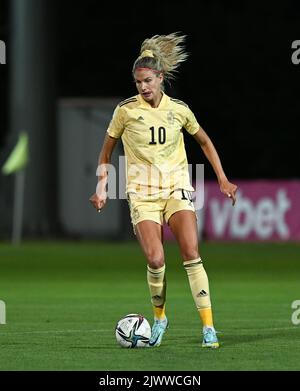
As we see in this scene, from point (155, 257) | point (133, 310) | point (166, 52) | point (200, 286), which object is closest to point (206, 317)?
point (200, 286)

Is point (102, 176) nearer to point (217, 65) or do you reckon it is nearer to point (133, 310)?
point (133, 310)

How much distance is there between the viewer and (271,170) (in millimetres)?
50594

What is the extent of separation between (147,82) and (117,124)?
484mm

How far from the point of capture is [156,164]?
1191cm

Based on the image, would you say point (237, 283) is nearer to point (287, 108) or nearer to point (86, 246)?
point (86, 246)

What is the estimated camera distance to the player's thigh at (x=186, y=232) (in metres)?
11.7

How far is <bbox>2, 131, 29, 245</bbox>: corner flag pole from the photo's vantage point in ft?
115

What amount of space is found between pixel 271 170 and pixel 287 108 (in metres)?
2.65

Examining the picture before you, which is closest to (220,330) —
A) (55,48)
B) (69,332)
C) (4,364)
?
(69,332)

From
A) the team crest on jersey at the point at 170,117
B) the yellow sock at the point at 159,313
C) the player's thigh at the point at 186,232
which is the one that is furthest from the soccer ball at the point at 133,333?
the team crest on jersey at the point at 170,117

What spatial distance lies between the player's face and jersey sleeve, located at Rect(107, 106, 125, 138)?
27 cm

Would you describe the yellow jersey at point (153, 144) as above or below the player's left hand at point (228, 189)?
above

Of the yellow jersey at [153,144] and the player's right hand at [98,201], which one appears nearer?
the player's right hand at [98,201]

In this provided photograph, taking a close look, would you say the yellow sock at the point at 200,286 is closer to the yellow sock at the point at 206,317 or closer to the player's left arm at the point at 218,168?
the yellow sock at the point at 206,317
